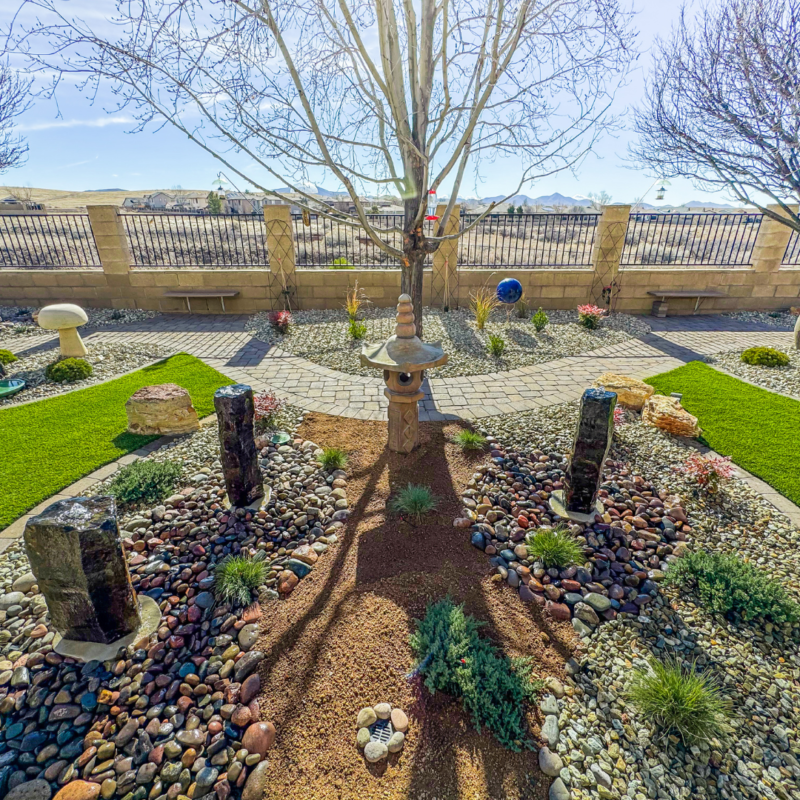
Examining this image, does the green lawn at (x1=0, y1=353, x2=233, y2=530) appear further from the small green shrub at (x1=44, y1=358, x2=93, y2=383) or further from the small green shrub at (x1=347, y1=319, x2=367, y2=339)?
the small green shrub at (x1=347, y1=319, x2=367, y2=339)

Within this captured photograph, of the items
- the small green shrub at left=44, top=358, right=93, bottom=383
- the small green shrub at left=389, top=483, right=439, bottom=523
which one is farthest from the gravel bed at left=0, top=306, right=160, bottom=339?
the small green shrub at left=389, top=483, right=439, bottom=523

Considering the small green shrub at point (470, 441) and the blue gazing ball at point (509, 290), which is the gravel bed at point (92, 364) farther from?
the blue gazing ball at point (509, 290)

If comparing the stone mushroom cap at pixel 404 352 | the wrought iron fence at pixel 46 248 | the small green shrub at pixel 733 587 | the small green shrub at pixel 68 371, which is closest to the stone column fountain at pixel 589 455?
the small green shrub at pixel 733 587

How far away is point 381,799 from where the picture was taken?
6.28 ft

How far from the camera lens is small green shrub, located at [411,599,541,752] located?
2199mm

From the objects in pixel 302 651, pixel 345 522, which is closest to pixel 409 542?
pixel 345 522

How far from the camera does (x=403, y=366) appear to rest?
3.96 metres

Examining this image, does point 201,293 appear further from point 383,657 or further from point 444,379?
point 383,657

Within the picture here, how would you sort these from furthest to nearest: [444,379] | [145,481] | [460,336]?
[460,336] < [444,379] < [145,481]

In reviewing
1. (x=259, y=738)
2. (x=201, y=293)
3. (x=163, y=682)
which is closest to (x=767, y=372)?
(x=259, y=738)

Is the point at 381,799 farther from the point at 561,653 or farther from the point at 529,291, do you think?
the point at 529,291

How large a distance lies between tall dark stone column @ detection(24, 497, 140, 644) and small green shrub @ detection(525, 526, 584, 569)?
2.82 m

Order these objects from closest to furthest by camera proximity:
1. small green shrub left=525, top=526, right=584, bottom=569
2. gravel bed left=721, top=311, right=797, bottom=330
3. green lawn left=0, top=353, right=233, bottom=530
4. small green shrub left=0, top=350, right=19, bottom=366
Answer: small green shrub left=525, top=526, right=584, bottom=569, green lawn left=0, top=353, right=233, bottom=530, small green shrub left=0, top=350, right=19, bottom=366, gravel bed left=721, top=311, right=797, bottom=330

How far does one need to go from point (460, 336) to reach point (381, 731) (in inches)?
291
